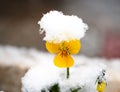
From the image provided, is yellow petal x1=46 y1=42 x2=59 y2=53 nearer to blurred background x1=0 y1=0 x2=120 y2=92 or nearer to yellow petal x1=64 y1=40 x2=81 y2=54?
yellow petal x1=64 y1=40 x2=81 y2=54

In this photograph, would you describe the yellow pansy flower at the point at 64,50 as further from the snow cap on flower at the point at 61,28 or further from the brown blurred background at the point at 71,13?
the brown blurred background at the point at 71,13

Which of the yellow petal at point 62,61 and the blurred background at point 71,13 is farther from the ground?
the blurred background at point 71,13

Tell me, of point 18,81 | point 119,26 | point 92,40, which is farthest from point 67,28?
point 119,26

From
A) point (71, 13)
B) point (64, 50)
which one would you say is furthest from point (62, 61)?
point (71, 13)

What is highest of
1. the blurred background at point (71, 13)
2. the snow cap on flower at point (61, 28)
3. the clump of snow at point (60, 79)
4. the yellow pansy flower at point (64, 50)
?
the blurred background at point (71, 13)

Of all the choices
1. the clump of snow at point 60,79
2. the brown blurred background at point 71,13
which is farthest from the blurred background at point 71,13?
the clump of snow at point 60,79

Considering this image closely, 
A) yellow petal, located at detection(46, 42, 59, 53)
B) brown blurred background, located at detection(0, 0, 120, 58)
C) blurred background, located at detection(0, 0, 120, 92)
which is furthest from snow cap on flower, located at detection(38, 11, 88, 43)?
brown blurred background, located at detection(0, 0, 120, 58)

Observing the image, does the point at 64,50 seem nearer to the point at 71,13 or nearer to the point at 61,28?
the point at 61,28
